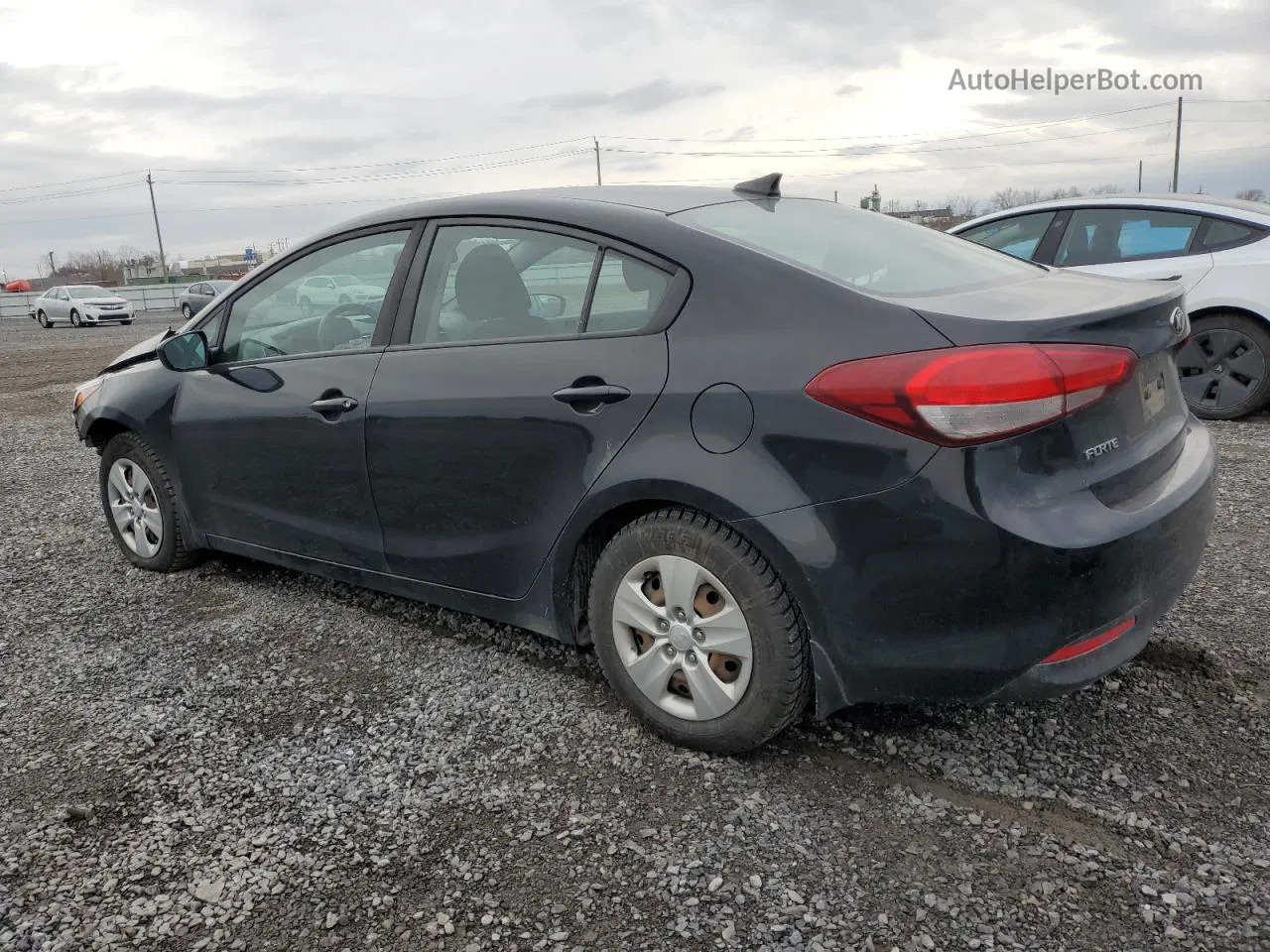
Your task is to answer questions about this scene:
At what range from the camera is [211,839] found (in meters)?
2.44

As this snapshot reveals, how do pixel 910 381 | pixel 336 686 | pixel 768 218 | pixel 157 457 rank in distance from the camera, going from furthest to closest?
pixel 157 457, pixel 336 686, pixel 768 218, pixel 910 381

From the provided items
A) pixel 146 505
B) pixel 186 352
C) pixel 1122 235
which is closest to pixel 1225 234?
pixel 1122 235

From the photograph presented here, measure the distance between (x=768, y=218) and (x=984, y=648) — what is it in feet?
4.76

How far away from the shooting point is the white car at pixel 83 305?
31.4m

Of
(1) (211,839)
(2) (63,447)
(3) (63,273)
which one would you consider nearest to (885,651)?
(1) (211,839)

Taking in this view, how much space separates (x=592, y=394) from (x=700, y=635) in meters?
0.73

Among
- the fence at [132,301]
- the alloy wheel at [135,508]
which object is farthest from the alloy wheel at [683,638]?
the fence at [132,301]

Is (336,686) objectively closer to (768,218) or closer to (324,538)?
(324,538)

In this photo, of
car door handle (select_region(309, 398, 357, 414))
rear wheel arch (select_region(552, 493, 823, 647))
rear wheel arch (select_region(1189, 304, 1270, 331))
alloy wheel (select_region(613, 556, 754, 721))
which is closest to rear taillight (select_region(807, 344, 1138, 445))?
rear wheel arch (select_region(552, 493, 823, 647))

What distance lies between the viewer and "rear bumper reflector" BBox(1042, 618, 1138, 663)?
7.48 ft

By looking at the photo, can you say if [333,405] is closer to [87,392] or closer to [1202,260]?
[87,392]

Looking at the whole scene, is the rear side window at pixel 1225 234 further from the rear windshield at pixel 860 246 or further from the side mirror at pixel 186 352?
the side mirror at pixel 186 352

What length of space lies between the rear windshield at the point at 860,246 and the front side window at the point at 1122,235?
14.4ft

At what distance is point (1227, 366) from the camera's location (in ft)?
22.2
